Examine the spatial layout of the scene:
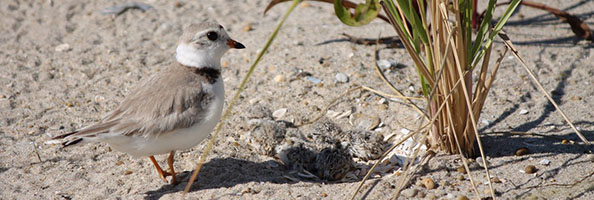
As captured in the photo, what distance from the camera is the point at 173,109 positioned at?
141 inches

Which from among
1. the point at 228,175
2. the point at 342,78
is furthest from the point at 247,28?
the point at 228,175

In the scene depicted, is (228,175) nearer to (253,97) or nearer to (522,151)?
(253,97)

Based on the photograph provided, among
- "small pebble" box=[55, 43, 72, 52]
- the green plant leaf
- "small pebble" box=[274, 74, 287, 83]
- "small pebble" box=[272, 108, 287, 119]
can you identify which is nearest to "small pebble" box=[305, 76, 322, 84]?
"small pebble" box=[274, 74, 287, 83]

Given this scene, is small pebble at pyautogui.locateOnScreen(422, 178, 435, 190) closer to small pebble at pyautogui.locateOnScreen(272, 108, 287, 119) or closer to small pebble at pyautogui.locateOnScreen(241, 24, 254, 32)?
small pebble at pyautogui.locateOnScreen(272, 108, 287, 119)

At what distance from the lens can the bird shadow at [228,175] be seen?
3746 millimetres

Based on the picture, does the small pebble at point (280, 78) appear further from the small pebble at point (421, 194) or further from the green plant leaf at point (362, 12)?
the green plant leaf at point (362, 12)

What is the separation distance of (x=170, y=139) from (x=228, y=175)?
1.51ft

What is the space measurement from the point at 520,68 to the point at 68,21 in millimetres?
4155

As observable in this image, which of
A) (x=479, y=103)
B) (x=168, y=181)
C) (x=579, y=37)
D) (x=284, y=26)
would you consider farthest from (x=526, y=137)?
(x=284, y=26)

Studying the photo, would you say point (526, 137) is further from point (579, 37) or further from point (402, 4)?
point (579, 37)

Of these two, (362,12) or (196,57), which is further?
(196,57)

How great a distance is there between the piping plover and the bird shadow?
0.12 metres

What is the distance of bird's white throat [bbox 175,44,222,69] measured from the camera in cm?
383

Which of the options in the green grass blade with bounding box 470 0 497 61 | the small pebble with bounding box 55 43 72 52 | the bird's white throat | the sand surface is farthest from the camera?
the small pebble with bounding box 55 43 72 52
